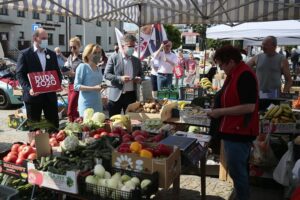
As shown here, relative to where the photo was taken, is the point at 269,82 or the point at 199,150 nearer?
the point at 199,150

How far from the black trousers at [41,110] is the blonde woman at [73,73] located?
863 mm

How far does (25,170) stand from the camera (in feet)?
10.3

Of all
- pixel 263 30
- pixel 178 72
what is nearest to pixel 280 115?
pixel 263 30

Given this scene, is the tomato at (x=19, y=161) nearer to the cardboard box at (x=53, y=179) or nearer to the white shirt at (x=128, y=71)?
the cardboard box at (x=53, y=179)

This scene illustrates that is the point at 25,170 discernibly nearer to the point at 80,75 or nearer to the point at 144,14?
the point at 80,75

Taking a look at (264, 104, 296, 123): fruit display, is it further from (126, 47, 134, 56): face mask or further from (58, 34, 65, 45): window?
(58, 34, 65, 45): window

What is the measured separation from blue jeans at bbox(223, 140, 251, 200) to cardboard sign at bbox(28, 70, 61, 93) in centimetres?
284

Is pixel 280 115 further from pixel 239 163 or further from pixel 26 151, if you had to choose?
A: pixel 26 151

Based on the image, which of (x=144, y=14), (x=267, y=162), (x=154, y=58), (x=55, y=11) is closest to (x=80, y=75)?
(x=55, y=11)

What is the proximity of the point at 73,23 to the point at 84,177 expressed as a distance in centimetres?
4108

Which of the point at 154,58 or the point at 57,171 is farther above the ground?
the point at 154,58

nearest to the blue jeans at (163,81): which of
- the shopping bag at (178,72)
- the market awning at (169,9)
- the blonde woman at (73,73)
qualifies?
the market awning at (169,9)

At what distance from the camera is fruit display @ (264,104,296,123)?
4957mm

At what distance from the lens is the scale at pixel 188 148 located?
3.33m
